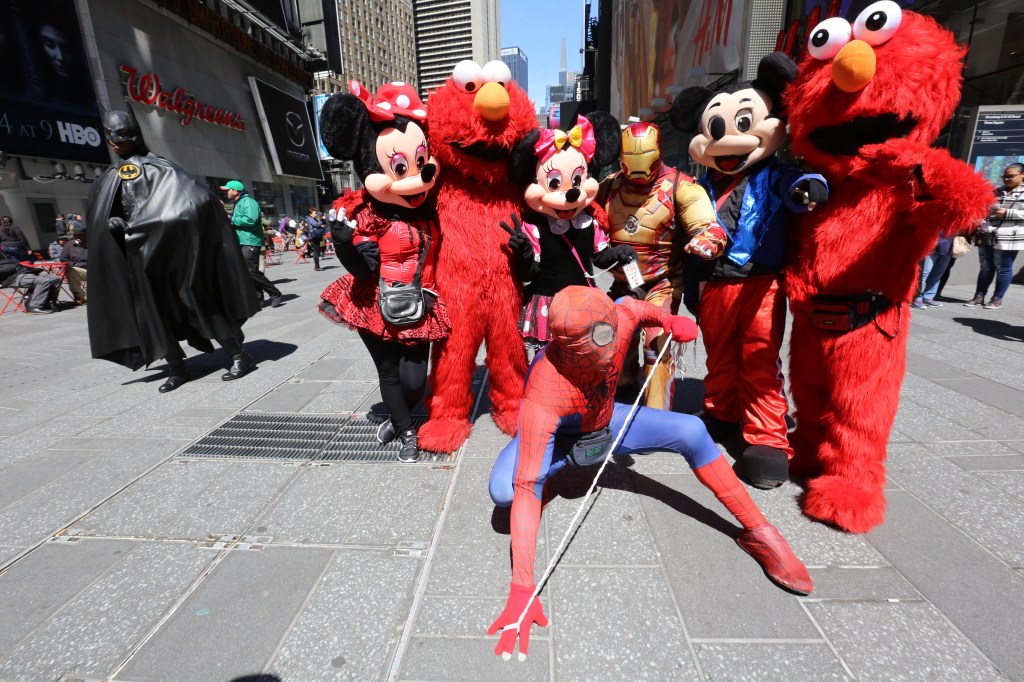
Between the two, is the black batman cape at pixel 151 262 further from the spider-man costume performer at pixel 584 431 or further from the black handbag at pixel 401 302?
the spider-man costume performer at pixel 584 431

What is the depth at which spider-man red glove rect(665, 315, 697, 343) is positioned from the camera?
1916mm

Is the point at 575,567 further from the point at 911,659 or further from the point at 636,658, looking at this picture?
the point at 911,659

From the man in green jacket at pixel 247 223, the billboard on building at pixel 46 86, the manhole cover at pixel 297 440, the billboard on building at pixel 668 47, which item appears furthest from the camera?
the billboard on building at pixel 46 86

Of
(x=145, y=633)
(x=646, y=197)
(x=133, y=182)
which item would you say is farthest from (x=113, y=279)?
(x=646, y=197)

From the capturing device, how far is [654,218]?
2674 mm

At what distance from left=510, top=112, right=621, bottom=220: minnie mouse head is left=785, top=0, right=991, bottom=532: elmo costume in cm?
95

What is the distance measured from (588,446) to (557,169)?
1.39 metres

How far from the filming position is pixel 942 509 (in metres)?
2.14

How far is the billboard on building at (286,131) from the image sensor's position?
2576cm

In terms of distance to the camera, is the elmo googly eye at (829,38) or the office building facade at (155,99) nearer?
the elmo googly eye at (829,38)

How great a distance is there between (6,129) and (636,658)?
1901 cm

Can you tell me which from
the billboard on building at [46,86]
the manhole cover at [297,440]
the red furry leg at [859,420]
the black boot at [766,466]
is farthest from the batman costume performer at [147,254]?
the billboard on building at [46,86]

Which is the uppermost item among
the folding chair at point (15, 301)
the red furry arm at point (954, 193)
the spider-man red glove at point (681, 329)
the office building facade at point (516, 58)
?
the office building facade at point (516, 58)

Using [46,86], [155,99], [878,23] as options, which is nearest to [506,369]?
[878,23]
